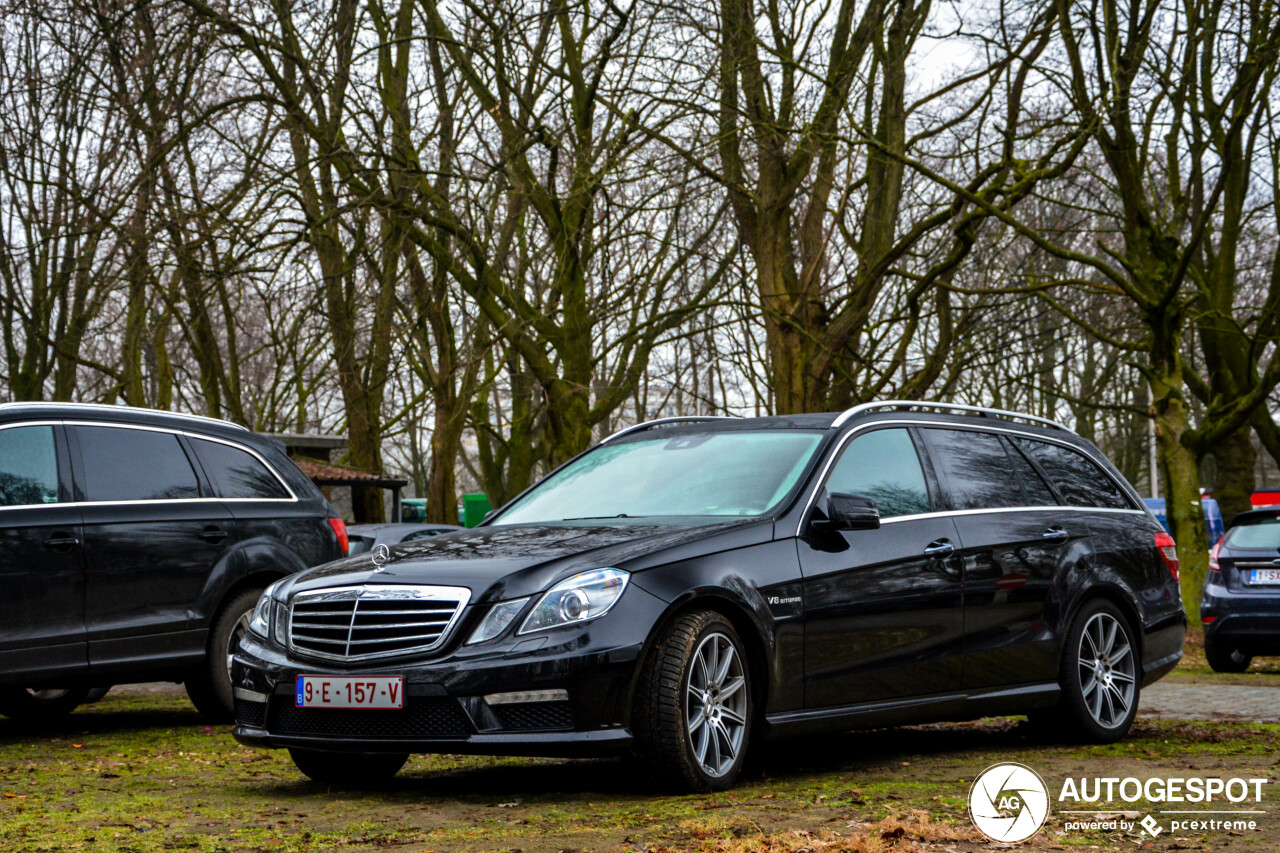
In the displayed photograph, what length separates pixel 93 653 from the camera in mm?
8234

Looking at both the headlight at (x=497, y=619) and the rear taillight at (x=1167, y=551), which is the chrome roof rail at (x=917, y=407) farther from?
the headlight at (x=497, y=619)

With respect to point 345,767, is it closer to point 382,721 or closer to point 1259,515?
point 382,721

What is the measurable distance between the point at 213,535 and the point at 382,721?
11.8 ft

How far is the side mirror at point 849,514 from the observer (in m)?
6.59

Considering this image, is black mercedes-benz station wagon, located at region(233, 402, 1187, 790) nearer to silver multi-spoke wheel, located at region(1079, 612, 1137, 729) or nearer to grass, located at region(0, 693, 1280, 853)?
silver multi-spoke wheel, located at region(1079, 612, 1137, 729)

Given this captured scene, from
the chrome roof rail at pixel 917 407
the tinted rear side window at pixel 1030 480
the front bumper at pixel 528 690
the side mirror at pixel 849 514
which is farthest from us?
the tinted rear side window at pixel 1030 480

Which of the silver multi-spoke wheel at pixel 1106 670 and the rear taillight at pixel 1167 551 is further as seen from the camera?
the rear taillight at pixel 1167 551

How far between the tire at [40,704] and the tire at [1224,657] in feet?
31.8

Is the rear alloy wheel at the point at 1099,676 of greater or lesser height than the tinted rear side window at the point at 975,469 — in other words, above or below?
below

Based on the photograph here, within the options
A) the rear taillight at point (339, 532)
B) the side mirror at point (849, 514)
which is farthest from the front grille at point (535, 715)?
the rear taillight at point (339, 532)

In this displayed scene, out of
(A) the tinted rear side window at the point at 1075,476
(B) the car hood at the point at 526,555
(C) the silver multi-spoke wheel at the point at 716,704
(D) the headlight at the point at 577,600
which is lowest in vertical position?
(C) the silver multi-spoke wheel at the point at 716,704

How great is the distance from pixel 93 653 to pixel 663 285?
61.8 feet

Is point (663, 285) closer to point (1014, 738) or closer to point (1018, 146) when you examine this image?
point (1018, 146)

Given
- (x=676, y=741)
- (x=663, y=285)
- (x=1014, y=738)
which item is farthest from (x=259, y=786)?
(x=663, y=285)
